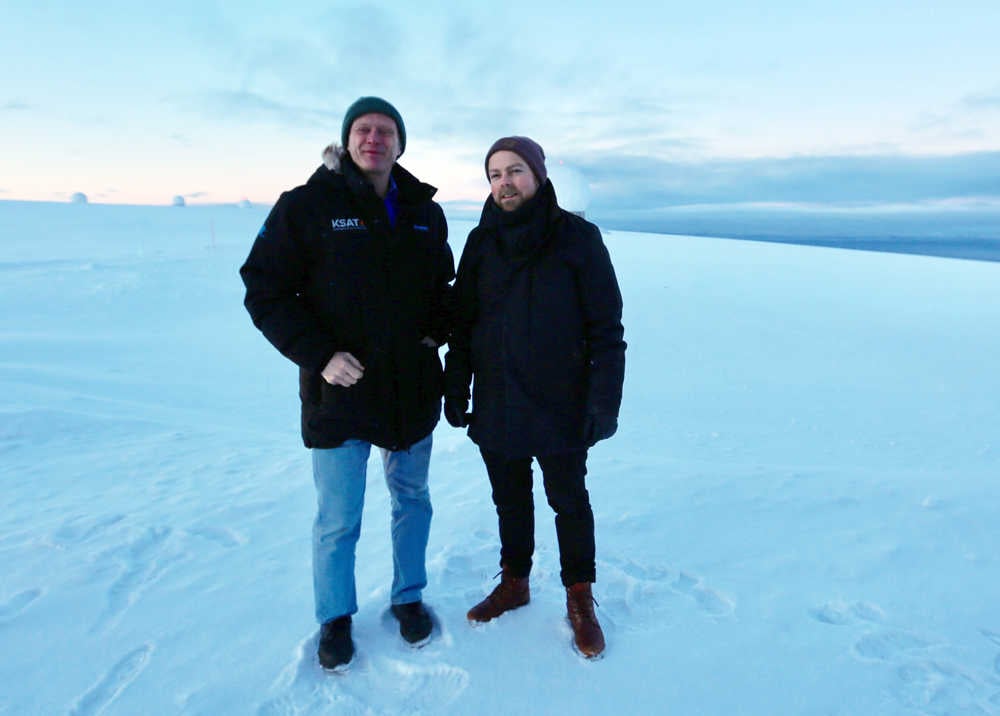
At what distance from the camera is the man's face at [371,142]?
2215 mm

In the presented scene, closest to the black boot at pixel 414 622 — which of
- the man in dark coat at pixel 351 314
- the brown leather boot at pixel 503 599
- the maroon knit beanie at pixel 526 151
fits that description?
the man in dark coat at pixel 351 314

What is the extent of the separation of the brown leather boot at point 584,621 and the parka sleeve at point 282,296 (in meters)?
1.38

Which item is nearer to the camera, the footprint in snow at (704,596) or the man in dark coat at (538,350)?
the man in dark coat at (538,350)

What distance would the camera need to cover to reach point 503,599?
2.56 meters

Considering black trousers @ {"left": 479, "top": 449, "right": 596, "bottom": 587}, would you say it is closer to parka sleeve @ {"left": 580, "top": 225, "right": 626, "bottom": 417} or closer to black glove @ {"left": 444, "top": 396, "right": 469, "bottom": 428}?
black glove @ {"left": 444, "top": 396, "right": 469, "bottom": 428}

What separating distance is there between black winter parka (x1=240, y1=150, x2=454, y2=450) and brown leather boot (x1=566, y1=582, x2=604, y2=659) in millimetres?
920

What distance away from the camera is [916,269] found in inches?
877

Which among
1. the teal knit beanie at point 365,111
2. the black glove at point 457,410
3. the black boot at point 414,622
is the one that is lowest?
the black boot at point 414,622

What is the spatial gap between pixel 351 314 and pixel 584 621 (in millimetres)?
1523

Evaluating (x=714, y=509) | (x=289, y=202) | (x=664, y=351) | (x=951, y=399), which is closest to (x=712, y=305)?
(x=664, y=351)

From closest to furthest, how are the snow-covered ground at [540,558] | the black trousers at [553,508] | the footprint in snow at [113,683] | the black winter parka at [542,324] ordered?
1. the footprint in snow at [113,683]
2. the snow-covered ground at [540,558]
3. the black winter parka at [542,324]
4. the black trousers at [553,508]

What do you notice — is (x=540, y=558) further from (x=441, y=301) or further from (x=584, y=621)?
(x=441, y=301)

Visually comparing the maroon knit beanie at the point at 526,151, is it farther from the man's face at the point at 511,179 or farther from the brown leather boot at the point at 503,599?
the brown leather boot at the point at 503,599

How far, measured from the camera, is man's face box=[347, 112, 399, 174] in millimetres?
2215
